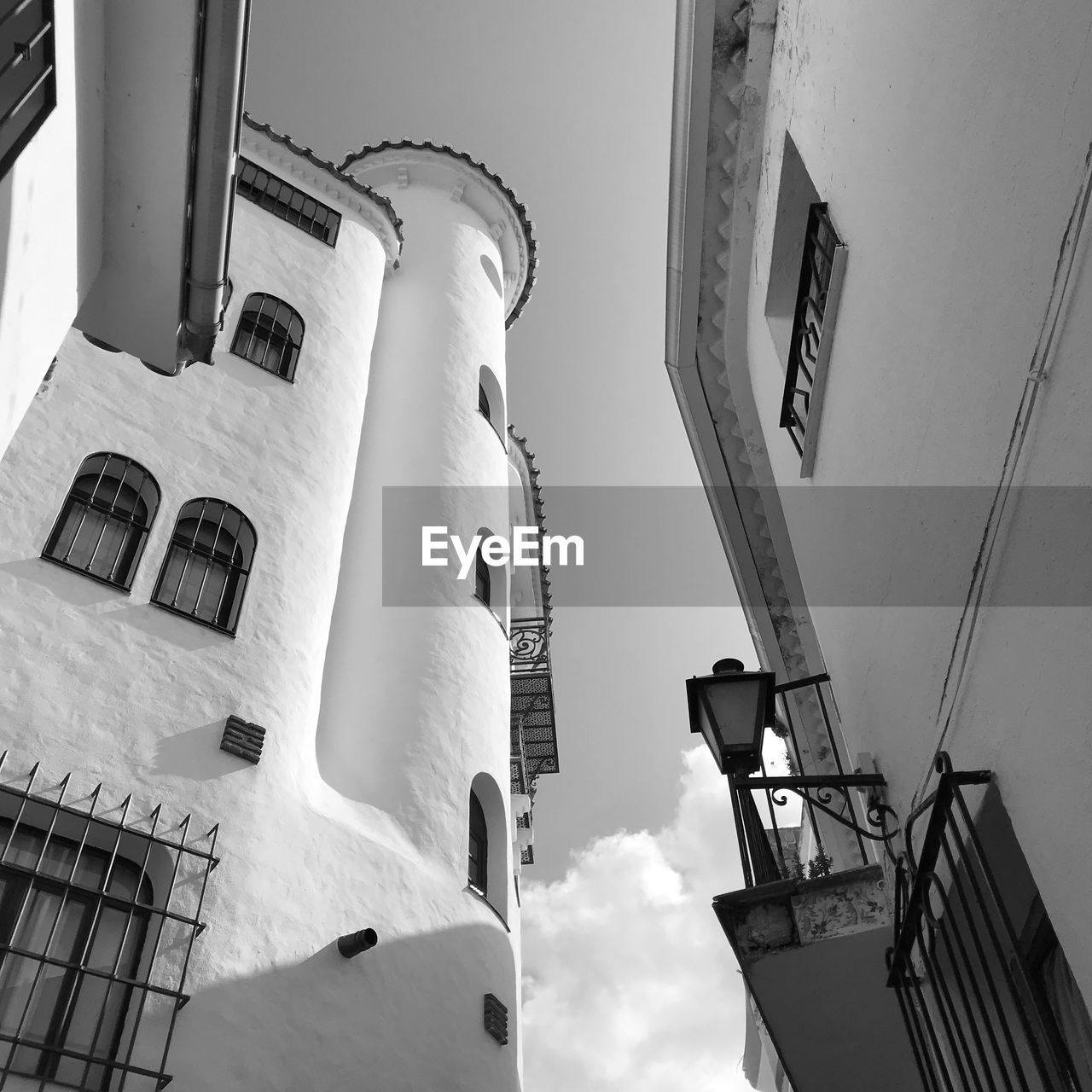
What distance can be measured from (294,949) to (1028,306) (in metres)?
6.69

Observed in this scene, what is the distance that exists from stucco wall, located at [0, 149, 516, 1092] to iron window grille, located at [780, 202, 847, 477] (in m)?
4.90

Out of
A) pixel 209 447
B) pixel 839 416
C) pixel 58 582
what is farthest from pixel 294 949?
pixel 839 416

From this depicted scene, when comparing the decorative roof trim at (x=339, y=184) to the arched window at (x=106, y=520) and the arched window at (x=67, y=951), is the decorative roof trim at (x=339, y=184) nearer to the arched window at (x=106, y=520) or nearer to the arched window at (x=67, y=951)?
the arched window at (x=106, y=520)

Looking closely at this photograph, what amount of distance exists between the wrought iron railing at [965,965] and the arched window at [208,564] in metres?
6.27

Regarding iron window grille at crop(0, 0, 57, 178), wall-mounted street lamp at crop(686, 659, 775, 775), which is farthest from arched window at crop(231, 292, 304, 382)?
iron window grille at crop(0, 0, 57, 178)

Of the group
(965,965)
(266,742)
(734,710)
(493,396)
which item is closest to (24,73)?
(734,710)

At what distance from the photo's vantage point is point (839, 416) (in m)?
6.04

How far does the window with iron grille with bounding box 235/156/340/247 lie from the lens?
13586 mm

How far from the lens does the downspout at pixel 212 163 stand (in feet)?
13.8

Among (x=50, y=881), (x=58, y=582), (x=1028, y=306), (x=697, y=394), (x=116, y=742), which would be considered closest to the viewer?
(x=1028, y=306)

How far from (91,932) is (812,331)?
6.32 meters

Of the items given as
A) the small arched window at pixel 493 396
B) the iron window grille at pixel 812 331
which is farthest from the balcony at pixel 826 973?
the small arched window at pixel 493 396

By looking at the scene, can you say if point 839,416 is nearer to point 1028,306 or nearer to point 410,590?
point 1028,306

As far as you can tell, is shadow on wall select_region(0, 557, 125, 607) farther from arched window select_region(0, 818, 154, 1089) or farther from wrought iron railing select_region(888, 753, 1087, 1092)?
wrought iron railing select_region(888, 753, 1087, 1092)
